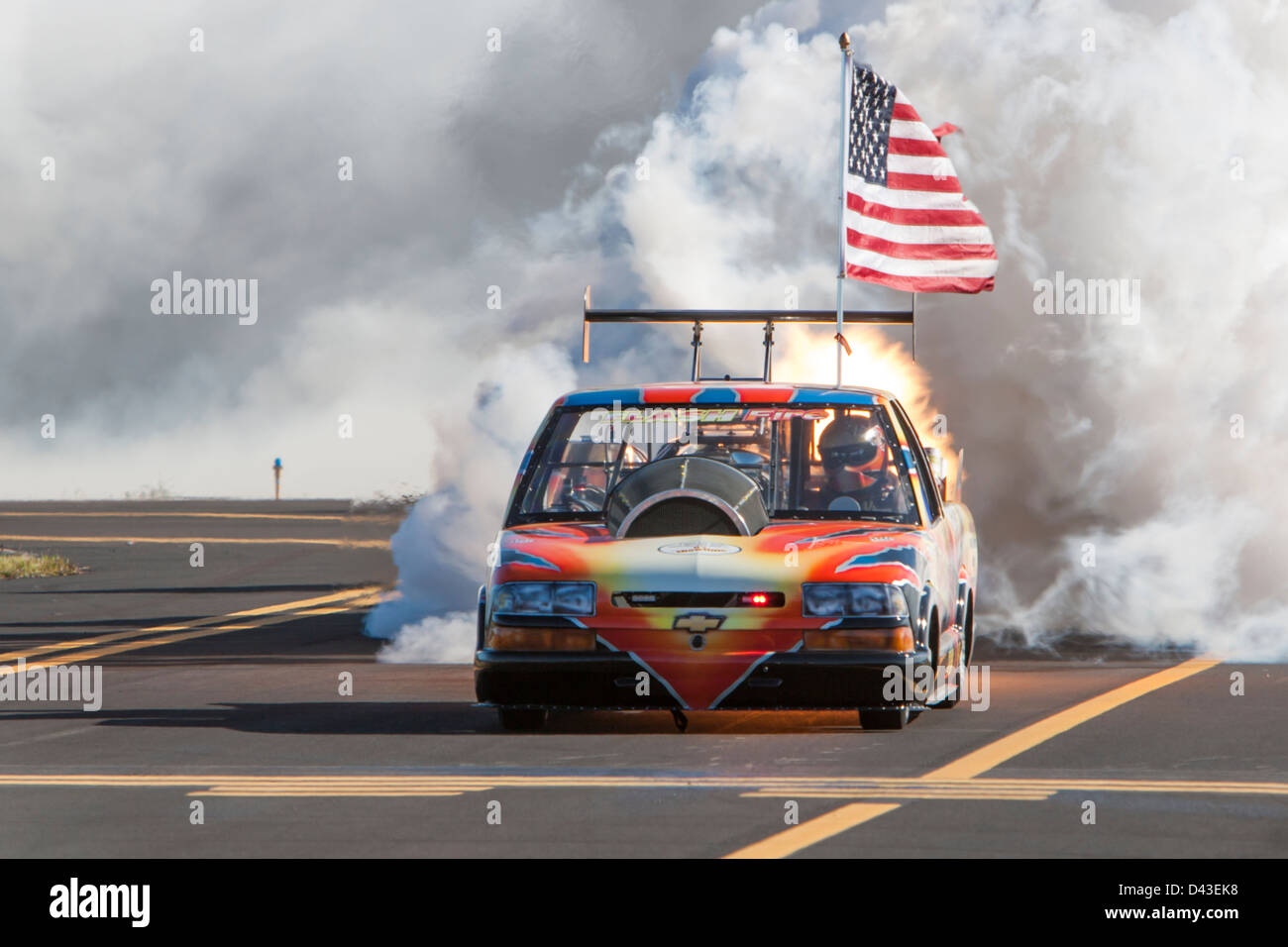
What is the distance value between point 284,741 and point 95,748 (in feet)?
3.18

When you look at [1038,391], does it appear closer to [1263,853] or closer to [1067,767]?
[1067,767]

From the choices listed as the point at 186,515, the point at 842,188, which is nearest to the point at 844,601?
the point at 842,188

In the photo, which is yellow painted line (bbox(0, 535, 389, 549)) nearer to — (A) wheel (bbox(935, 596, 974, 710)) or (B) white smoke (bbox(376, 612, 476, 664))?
(B) white smoke (bbox(376, 612, 476, 664))

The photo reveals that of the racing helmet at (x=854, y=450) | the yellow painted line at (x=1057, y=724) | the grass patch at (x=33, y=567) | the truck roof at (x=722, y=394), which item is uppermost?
the truck roof at (x=722, y=394)

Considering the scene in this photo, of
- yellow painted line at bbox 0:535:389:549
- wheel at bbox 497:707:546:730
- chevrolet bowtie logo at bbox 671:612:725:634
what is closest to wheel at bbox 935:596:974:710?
chevrolet bowtie logo at bbox 671:612:725:634

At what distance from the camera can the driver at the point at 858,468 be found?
11.8m

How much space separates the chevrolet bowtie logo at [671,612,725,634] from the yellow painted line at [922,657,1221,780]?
135cm

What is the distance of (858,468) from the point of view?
1195 cm

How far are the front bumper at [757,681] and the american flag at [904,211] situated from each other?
6.50m

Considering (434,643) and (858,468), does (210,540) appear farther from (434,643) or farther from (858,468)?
(858,468)

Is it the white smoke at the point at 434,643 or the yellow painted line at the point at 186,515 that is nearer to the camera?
the white smoke at the point at 434,643

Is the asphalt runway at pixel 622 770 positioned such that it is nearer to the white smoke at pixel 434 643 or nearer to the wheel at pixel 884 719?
the wheel at pixel 884 719

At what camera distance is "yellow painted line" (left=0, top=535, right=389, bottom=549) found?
A: 43.8m

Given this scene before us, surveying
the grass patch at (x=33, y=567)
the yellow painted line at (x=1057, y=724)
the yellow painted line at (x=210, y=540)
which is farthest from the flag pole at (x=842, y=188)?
the yellow painted line at (x=210, y=540)
